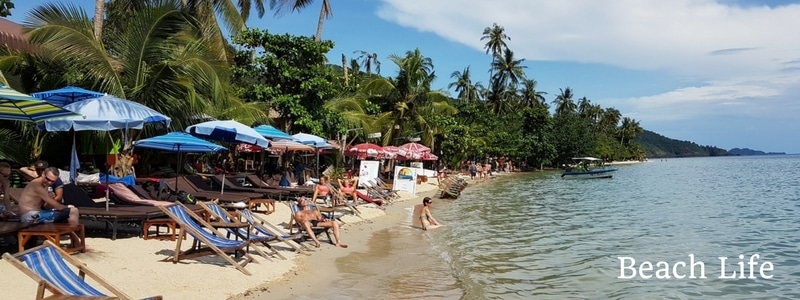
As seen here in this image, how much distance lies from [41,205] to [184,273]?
2.14 metres

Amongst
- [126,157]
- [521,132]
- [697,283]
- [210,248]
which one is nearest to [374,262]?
[210,248]

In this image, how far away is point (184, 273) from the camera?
6.96 metres

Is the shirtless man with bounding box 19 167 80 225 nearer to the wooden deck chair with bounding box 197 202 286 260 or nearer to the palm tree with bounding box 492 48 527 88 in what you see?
the wooden deck chair with bounding box 197 202 286 260

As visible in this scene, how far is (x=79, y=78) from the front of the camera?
14.2m

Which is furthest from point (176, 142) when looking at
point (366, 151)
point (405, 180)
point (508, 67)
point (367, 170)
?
point (508, 67)

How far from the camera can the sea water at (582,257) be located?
854 cm

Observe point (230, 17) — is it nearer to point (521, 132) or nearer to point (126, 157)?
point (126, 157)

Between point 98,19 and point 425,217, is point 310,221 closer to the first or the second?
point 425,217

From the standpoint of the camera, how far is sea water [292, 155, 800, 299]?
28.0 feet

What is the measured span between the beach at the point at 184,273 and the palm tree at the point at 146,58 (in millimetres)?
7040

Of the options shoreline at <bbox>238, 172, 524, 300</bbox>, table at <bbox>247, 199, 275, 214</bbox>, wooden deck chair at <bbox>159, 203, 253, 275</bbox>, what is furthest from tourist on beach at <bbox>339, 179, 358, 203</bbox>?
wooden deck chair at <bbox>159, 203, 253, 275</bbox>

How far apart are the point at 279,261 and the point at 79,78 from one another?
8.79m

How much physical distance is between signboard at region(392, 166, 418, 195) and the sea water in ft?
11.2

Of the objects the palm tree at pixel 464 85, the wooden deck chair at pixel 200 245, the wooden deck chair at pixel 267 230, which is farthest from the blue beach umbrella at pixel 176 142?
the palm tree at pixel 464 85
